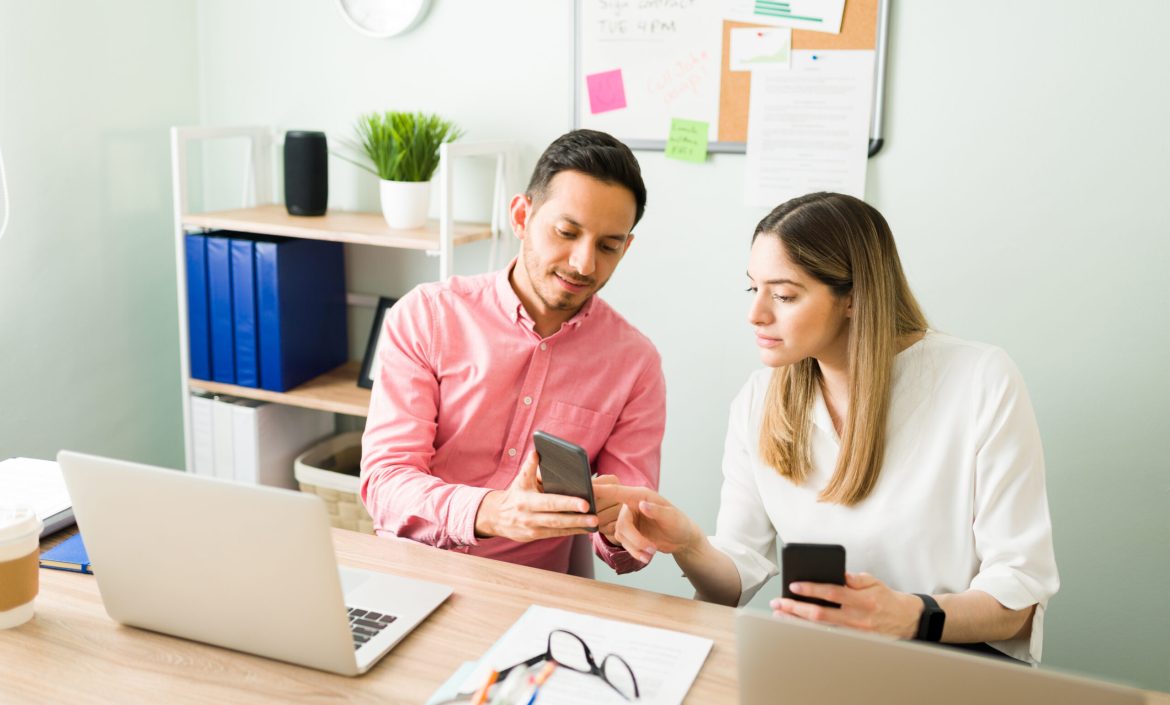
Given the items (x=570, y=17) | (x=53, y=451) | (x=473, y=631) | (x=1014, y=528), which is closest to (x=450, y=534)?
(x=473, y=631)

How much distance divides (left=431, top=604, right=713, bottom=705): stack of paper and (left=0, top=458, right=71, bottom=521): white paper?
0.70m

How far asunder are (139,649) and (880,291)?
3.43 feet

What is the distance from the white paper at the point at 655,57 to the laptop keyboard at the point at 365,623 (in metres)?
1.46

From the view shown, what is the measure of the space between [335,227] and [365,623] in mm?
1381

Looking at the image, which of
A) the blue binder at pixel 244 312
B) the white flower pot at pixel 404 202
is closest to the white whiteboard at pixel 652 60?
the white flower pot at pixel 404 202

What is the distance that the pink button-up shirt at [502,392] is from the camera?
5.52 ft

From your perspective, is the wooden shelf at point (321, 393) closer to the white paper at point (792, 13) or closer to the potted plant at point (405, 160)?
the potted plant at point (405, 160)

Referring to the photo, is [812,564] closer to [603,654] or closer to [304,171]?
[603,654]

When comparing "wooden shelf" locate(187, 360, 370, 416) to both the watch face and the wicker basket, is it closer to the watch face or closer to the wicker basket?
the wicker basket

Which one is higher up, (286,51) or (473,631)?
(286,51)

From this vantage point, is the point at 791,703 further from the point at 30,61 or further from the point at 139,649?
the point at 30,61

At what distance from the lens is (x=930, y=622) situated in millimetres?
1273

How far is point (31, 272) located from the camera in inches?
96.2

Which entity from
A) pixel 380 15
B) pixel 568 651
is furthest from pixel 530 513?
pixel 380 15
